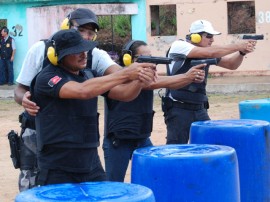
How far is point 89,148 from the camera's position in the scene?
534 centimetres

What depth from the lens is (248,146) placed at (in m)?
6.05

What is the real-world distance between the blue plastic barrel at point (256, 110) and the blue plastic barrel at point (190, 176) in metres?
2.61

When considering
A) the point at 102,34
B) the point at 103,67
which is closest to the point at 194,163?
the point at 103,67

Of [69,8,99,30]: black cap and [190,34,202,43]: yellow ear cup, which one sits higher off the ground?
[69,8,99,30]: black cap

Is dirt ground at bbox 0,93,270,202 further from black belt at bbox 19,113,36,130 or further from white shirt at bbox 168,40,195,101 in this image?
black belt at bbox 19,113,36,130

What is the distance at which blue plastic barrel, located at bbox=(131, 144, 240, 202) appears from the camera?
487 centimetres

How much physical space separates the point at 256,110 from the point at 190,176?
290 cm

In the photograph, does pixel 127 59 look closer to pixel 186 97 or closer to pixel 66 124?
pixel 186 97

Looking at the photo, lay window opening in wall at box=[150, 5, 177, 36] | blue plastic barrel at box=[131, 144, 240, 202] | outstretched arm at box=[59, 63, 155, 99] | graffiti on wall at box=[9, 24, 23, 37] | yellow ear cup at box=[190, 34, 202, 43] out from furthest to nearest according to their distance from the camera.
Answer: window opening in wall at box=[150, 5, 177, 36], graffiti on wall at box=[9, 24, 23, 37], yellow ear cup at box=[190, 34, 202, 43], outstretched arm at box=[59, 63, 155, 99], blue plastic barrel at box=[131, 144, 240, 202]

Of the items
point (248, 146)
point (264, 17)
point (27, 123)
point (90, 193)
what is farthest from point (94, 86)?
point (264, 17)

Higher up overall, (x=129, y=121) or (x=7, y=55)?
(x=129, y=121)

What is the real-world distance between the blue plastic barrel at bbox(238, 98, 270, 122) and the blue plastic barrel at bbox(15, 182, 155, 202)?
343cm

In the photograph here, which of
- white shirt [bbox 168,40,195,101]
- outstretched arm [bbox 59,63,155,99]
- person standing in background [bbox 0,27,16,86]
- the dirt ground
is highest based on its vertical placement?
white shirt [bbox 168,40,195,101]

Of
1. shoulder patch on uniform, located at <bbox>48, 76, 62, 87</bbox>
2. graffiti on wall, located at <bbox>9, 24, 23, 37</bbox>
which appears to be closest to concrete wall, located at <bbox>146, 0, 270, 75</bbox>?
graffiti on wall, located at <bbox>9, 24, 23, 37</bbox>
